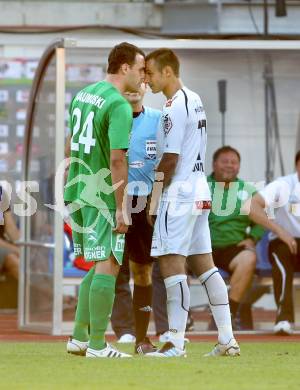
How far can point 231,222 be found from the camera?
1531cm

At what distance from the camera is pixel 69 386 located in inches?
316

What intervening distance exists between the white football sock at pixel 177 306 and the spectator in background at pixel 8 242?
747cm

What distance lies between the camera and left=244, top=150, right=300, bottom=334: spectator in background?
48.1ft

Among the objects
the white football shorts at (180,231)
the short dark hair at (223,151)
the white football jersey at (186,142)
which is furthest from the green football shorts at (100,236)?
the short dark hair at (223,151)

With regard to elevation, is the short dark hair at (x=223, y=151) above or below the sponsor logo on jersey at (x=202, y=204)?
above

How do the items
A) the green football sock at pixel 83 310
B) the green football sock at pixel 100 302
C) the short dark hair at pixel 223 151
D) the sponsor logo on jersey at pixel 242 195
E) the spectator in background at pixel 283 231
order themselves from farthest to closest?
1. the sponsor logo on jersey at pixel 242 195
2. the short dark hair at pixel 223 151
3. the spectator in background at pixel 283 231
4. the green football sock at pixel 83 310
5. the green football sock at pixel 100 302

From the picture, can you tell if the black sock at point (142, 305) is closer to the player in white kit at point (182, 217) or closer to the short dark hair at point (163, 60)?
the player in white kit at point (182, 217)

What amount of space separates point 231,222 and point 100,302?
18.3 ft

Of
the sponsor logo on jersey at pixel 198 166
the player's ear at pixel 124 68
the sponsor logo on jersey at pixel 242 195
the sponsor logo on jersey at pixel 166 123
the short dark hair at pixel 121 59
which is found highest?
the short dark hair at pixel 121 59

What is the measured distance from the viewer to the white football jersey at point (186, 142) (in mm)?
10156

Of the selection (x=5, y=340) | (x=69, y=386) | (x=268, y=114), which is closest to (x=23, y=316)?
(x=5, y=340)

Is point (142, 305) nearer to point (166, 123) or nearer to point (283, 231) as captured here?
point (166, 123)

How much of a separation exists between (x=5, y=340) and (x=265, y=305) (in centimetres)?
350

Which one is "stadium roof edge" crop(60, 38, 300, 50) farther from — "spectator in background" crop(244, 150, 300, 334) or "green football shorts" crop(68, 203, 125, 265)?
"green football shorts" crop(68, 203, 125, 265)
